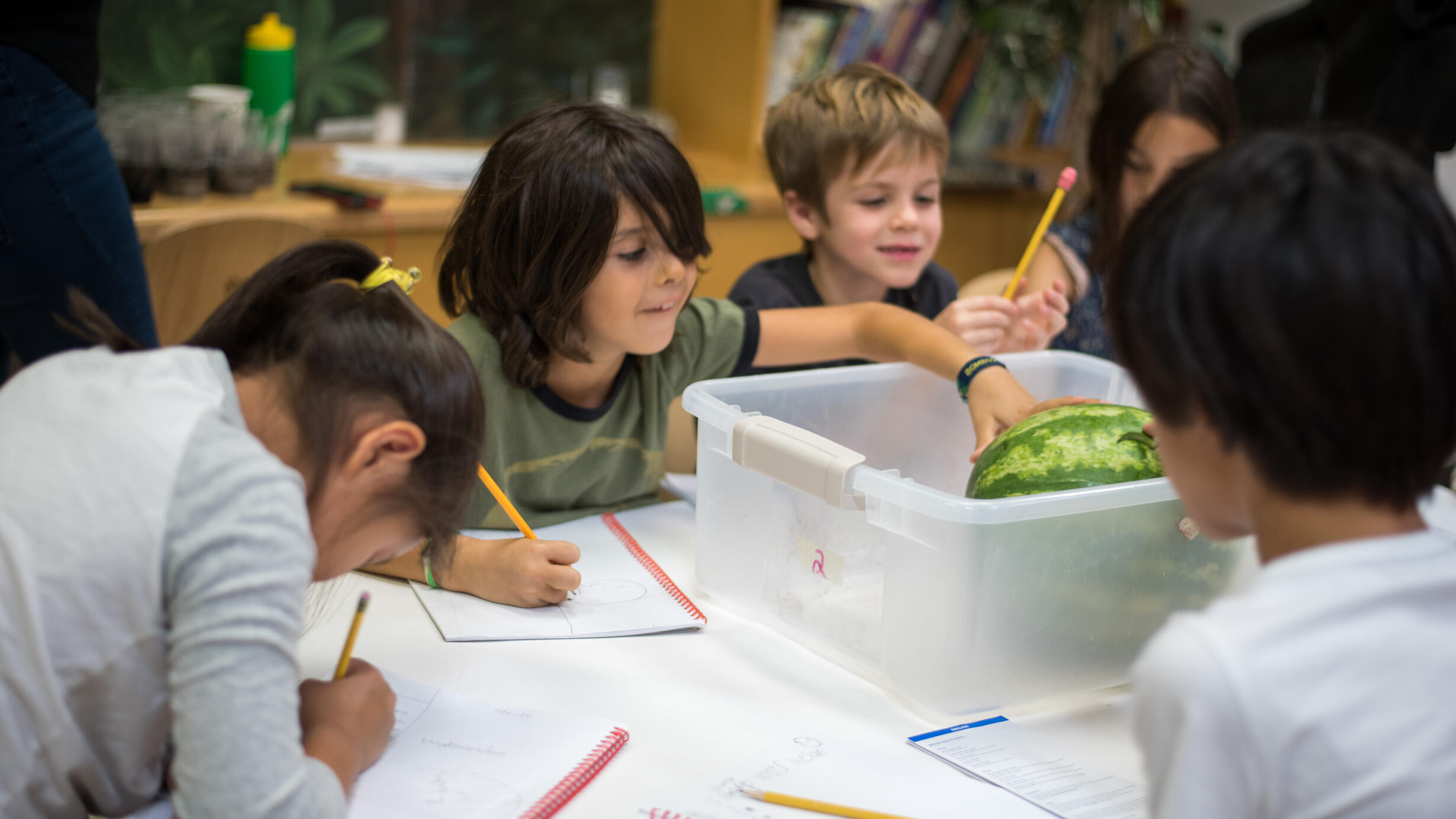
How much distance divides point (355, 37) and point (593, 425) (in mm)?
1801

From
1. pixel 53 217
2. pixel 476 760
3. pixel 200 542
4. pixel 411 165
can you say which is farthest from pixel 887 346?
pixel 411 165

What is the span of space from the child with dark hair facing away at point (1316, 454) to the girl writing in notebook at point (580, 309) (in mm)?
555

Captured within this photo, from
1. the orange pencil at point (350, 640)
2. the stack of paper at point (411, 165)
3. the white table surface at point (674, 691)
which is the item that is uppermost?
the stack of paper at point (411, 165)

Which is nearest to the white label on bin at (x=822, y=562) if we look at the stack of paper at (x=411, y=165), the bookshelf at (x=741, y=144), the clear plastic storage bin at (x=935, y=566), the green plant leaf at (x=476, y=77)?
the clear plastic storage bin at (x=935, y=566)

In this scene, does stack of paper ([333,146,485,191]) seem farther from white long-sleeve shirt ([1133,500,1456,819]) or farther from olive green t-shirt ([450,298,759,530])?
white long-sleeve shirt ([1133,500,1456,819])

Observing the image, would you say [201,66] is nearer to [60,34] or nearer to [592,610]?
[60,34]

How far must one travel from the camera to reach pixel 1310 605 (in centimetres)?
57

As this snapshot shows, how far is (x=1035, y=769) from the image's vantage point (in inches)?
31.9

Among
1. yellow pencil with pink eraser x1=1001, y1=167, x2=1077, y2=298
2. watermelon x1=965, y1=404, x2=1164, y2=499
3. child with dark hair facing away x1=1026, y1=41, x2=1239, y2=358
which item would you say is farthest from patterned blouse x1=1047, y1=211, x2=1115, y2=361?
watermelon x1=965, y1=404, x2=1164, y2=499

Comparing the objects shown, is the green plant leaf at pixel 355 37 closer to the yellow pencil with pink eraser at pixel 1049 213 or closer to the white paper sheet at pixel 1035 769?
the yellow pencil with pink eraser at pixel 1049 213

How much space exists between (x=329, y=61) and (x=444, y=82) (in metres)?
0.30

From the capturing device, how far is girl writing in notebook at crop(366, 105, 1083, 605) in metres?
1.20

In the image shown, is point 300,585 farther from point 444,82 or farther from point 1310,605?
point 444,82

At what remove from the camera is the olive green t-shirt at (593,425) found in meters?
1.24
